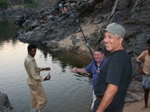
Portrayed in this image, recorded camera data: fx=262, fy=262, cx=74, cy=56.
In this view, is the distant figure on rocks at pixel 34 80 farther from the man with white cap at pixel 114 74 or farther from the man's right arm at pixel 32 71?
the man with white cap at pixel 114 74

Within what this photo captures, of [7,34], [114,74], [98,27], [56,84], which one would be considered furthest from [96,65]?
[7,34]

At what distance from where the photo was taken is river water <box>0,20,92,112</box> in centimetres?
1093

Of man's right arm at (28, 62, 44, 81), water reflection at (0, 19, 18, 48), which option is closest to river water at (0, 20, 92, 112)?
man's right arm at (28, 62, 44, 81)

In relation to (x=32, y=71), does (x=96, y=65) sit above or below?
above

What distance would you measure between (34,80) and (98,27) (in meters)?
17.3

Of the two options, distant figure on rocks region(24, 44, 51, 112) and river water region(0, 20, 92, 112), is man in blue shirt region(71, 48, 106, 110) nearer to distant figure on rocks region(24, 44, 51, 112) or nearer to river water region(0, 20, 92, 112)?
distant figure on rocks region(24, 44, 51, 112)

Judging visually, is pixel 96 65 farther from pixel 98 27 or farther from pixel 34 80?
pixel 98 27

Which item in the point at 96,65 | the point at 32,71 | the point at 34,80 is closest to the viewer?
the point at 96,65

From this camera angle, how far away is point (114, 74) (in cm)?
384

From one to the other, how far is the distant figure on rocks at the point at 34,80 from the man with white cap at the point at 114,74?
156 inches

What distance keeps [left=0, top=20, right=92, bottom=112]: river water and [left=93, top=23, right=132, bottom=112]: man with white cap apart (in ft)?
20.4

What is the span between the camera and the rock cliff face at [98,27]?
14902 millimetres

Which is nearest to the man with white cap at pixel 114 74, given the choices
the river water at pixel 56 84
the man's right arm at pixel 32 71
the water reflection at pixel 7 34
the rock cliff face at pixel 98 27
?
the man's right arm at pixel 32 71

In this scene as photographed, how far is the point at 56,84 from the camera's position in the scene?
13.9 meters
